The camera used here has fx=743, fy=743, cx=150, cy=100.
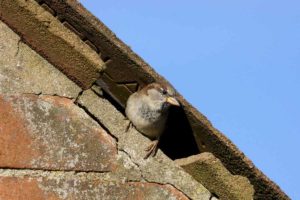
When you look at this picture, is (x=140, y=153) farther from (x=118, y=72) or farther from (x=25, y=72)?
(x=25, y=72)

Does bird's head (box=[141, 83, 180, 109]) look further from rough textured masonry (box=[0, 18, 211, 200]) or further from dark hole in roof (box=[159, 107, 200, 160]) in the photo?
rough textured masonry (box=[0, 18, 211, 200])

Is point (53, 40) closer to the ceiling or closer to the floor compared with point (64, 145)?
closer to the ceiling

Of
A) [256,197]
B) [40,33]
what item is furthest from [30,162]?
[256,197]

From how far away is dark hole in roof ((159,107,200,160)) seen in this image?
2.90 meters

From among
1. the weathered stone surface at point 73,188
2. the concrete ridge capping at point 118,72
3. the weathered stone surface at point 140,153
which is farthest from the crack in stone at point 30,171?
the concrete ridge capping at point 118,72

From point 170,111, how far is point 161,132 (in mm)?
273

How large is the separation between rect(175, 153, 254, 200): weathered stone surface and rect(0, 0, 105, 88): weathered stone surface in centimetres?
48

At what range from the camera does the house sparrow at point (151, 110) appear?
9.47ft

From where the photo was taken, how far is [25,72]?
2635 millimetres

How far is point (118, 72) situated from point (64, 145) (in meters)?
0.41

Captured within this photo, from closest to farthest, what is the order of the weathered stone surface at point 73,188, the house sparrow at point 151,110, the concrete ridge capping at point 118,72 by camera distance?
the weathered stone surface at point 73,188 < the concrete ridge capping at point 118,72 < the house sparrow at point 151,110

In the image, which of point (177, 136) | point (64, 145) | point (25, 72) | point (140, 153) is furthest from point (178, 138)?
point (25, 72)

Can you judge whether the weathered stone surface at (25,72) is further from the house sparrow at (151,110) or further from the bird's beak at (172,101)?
the bird's beak at (172,101)

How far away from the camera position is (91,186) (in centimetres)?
255
